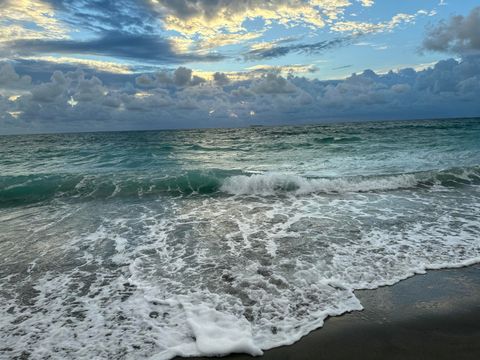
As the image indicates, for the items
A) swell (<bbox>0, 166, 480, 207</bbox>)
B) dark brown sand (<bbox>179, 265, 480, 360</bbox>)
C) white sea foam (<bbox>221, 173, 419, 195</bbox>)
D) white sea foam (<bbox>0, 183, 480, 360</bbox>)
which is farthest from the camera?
swell (<bbox>0, 166, 480, 207</bbox>)

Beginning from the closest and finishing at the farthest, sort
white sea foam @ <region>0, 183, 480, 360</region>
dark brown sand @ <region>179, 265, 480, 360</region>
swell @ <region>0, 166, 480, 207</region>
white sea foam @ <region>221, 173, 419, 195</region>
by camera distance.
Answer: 1. dark brown sand @ <region>179, 265, 480, 360</region>
2. white sea foam @ <region>0, 183, 480, 360</region>
3. white sea foam @ <region>221, 173, 419, 195</region>
4. swell @ <region>0, 166, 480, 207</region>

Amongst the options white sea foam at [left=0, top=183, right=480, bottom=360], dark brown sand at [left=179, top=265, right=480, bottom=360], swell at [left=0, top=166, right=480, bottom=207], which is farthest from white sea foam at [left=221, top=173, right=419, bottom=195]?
dark brown sand at [left=179, top=265, right=480, bottom=360]

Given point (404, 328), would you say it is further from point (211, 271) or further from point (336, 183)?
point (336, 183)

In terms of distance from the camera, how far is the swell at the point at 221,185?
45.3 feet

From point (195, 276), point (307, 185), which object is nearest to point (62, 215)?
point (195, 276)

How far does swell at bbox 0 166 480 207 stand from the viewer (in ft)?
45.3

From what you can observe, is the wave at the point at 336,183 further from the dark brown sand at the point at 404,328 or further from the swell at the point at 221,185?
the dark brown sand at the point at 404,328

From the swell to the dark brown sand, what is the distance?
→ 8129 millimetres

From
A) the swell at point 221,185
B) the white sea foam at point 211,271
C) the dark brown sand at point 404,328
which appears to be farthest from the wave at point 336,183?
the dark brown sand at point 404,328

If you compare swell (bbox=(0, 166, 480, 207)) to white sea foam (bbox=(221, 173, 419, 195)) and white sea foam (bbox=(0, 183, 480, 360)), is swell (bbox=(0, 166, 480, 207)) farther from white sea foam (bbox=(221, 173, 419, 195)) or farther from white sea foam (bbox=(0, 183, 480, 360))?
white sea foam (bbox=(0, 183, 480, 360))

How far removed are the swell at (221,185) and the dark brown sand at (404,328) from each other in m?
8.13

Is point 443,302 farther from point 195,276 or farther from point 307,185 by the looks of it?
point 307,185

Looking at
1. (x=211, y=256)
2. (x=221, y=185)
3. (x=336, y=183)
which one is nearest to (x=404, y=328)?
(x=211, y=256)

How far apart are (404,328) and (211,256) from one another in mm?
3879
